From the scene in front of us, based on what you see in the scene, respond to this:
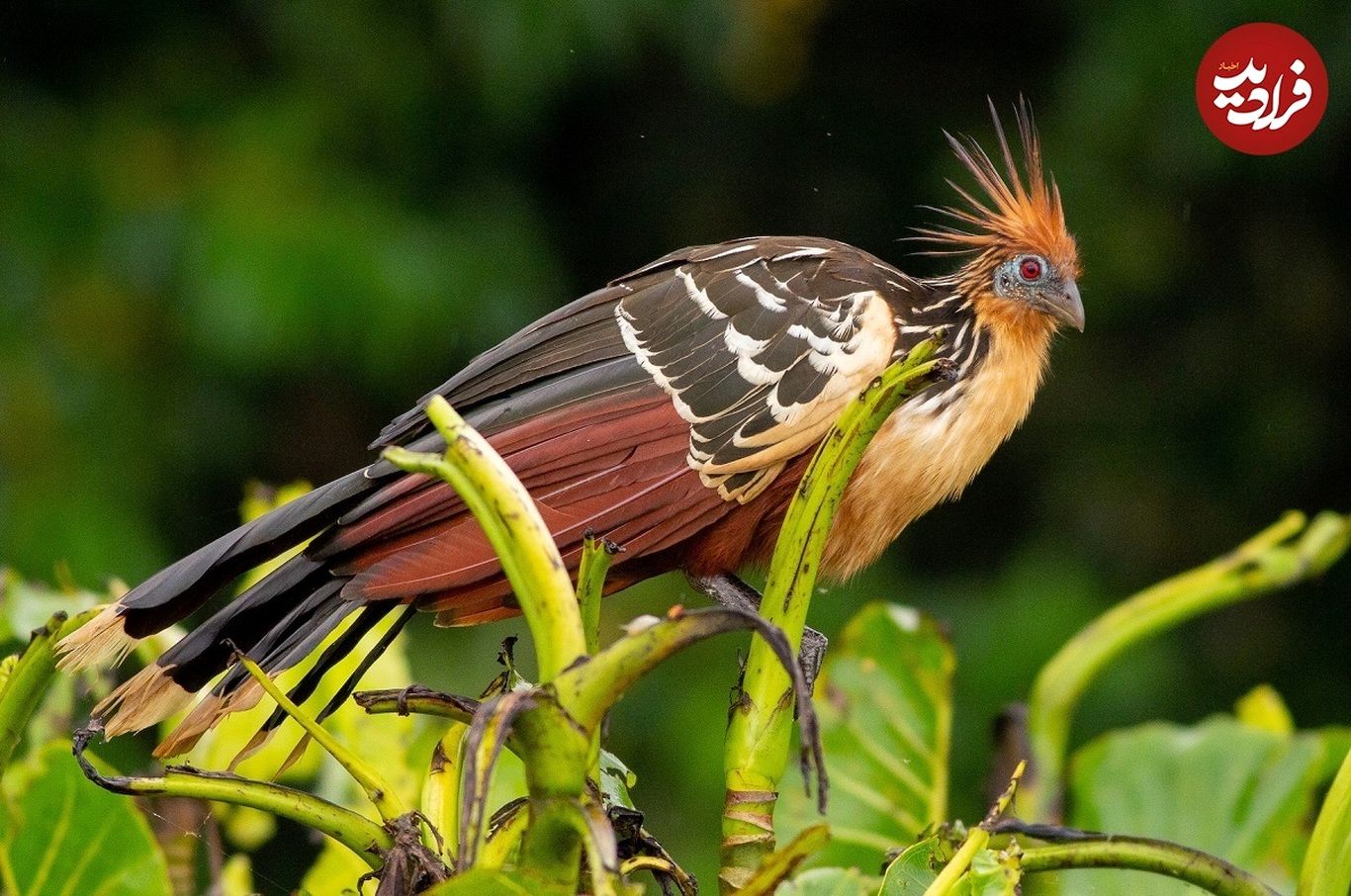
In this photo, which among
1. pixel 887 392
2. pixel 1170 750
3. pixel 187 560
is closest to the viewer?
pixel 887 392

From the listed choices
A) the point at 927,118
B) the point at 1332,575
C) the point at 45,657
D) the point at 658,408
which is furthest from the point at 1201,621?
the point at 45,657

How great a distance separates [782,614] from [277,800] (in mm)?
254

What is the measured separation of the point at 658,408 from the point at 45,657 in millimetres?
615

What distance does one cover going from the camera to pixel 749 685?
31.4 inches

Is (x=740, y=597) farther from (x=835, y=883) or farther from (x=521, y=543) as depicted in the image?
(x=521, y=543)

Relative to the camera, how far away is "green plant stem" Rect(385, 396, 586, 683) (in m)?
0.67

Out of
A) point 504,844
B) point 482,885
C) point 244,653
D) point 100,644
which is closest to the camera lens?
point 482,885

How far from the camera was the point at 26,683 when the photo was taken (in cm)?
85

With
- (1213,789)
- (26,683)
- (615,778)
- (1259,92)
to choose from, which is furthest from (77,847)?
(1259,92)

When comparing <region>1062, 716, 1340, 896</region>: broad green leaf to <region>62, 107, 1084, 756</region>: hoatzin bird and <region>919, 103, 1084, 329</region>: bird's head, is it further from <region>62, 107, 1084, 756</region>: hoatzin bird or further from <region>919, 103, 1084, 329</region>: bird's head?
<region>919, 103, 1084, 329</region>: bird's head

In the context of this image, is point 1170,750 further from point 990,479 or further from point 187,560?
point 990,479

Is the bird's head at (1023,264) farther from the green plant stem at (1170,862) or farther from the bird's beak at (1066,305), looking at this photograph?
the green plant stem at (1170,862)

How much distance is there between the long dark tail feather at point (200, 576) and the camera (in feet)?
3.34

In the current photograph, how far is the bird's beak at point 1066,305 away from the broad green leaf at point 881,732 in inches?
14.6
